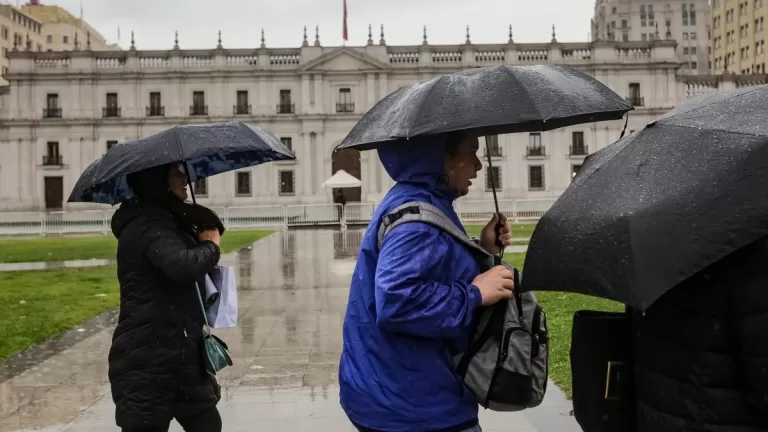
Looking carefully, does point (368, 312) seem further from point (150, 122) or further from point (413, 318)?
point (150, 122)

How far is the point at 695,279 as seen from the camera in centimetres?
213

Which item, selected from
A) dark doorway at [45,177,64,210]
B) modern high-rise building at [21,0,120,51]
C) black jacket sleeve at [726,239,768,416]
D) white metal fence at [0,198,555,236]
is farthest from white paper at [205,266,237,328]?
modern high-rise building at [21,0,120,51]

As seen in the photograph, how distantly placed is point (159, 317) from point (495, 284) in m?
1.99

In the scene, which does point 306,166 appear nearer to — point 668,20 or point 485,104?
point 485,104

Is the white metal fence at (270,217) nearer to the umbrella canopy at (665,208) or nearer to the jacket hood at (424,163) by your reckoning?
the jacket hood at (424,163)

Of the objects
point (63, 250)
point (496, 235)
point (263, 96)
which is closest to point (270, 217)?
point (63, 250)

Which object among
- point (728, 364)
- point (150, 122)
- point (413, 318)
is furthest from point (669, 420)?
point (150, 122)

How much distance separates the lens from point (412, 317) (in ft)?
7.89

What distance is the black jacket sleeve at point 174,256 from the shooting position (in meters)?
3.71

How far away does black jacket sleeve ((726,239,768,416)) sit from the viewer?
76.9 inches

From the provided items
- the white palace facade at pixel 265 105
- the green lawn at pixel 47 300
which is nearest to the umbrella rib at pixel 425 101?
the green lawn at pixel 47 300

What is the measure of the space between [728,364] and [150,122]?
171ft

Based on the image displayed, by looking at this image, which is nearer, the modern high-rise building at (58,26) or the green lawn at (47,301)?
the green lawn at (47,301)

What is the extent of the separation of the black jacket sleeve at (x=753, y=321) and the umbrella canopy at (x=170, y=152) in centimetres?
279
